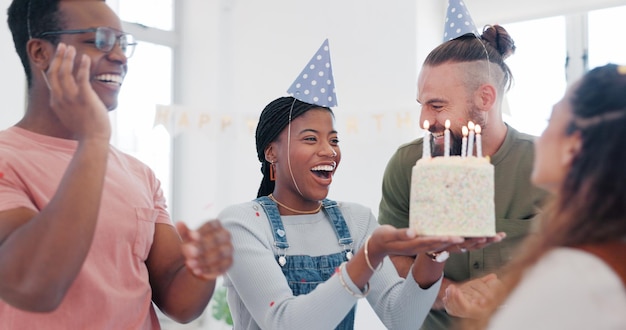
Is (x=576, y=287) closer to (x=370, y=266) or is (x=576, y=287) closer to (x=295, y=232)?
(x=370, y=266)

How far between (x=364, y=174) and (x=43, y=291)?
3.27 meters

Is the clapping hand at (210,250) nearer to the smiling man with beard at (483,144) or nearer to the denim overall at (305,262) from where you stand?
the denim overall at (305,262)

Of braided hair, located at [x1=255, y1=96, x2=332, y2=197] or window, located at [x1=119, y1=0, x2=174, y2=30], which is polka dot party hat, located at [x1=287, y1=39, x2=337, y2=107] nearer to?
braided hair, located at [x1=255, y1=96, x2=332, y2=197]

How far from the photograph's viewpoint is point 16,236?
40.3 inches

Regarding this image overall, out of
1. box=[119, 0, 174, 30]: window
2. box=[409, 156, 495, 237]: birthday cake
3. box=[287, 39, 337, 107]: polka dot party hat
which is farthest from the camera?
box=[119, 0, 174, 30]: window

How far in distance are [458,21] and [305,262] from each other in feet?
2.90

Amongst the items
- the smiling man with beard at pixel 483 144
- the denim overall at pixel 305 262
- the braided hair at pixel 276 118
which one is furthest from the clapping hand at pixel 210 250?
the smiling man with beard at pixel 483 144

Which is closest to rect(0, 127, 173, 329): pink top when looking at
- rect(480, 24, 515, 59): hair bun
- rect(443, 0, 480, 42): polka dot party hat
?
rect(443, 0, 480, 42): polka dot party hat

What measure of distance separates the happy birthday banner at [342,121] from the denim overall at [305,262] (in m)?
2.34

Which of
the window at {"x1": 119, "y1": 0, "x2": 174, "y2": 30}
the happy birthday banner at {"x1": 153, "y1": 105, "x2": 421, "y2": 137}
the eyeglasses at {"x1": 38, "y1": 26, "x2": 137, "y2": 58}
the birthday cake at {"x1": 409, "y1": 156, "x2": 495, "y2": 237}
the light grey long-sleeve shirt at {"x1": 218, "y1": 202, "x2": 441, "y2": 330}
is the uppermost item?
the window at {"x1": 119, "y1": 0, "x2": 174, "y2": 30}

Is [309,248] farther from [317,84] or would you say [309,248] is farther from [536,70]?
[536,70]

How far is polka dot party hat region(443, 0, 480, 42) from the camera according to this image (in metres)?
2.03

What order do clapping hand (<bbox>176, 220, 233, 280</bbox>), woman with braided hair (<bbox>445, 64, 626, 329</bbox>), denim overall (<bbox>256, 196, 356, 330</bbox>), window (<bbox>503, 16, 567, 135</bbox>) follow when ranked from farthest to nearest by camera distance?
window (<bbox>503, 16, 567, 135</bbox>), denim overall (<bbox>256, 196, 356, 330</bbox>), clapping hand (<bbox>176, 220, 233, 280</bbox>), woman with braided hair (<bbox>445, 64, 626, 329</bbox>)

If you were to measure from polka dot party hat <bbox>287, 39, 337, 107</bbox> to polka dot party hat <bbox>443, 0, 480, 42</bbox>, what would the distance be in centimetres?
43
